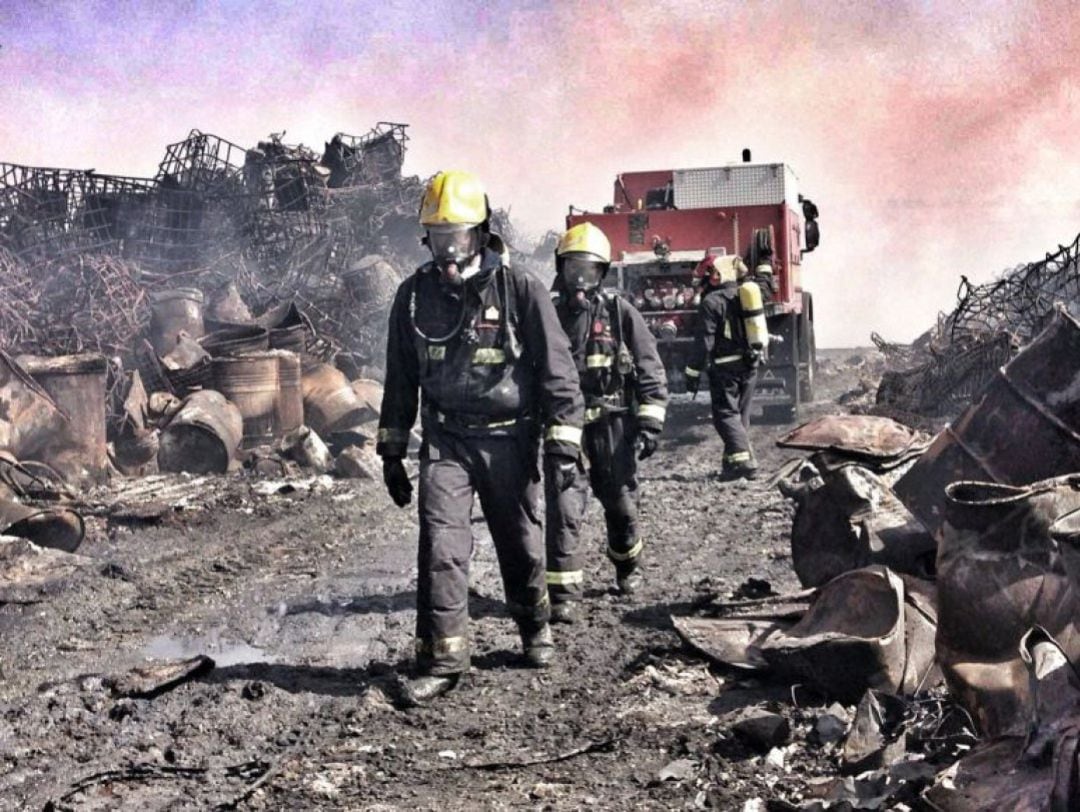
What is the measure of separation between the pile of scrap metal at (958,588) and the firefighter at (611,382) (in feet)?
2.72

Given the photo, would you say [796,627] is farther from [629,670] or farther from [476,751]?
[476,751]

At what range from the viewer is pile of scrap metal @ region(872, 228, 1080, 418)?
9242 mm

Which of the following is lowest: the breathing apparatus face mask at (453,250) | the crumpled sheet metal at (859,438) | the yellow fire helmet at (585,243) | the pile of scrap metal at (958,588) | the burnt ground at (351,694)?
Result: the burnt ground at (351,694)

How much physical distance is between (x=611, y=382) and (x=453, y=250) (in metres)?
1.66

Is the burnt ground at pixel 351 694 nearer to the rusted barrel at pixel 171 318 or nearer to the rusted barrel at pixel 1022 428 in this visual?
the rusted barrel at pixel 1022 428

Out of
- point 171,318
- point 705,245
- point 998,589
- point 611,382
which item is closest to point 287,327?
point 171,318

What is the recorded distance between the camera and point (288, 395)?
39.3ft

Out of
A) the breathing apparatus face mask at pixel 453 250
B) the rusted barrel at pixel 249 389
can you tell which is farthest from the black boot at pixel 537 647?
the rusted barrel at pixel 249 389

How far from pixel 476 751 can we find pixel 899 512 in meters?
2.01

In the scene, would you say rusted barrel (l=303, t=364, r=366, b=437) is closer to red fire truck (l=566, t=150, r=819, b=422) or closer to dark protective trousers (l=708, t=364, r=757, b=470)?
red fire truck (l=566, t=150, r=819, b=422)

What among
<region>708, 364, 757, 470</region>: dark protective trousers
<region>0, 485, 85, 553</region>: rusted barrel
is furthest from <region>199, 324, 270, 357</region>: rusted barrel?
<region>708, 364, 757, 470</region>: dark protective trousers

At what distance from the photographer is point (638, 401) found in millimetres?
6195

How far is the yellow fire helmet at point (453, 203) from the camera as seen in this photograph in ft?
15.6

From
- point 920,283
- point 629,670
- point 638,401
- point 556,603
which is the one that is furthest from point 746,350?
point 920,283
